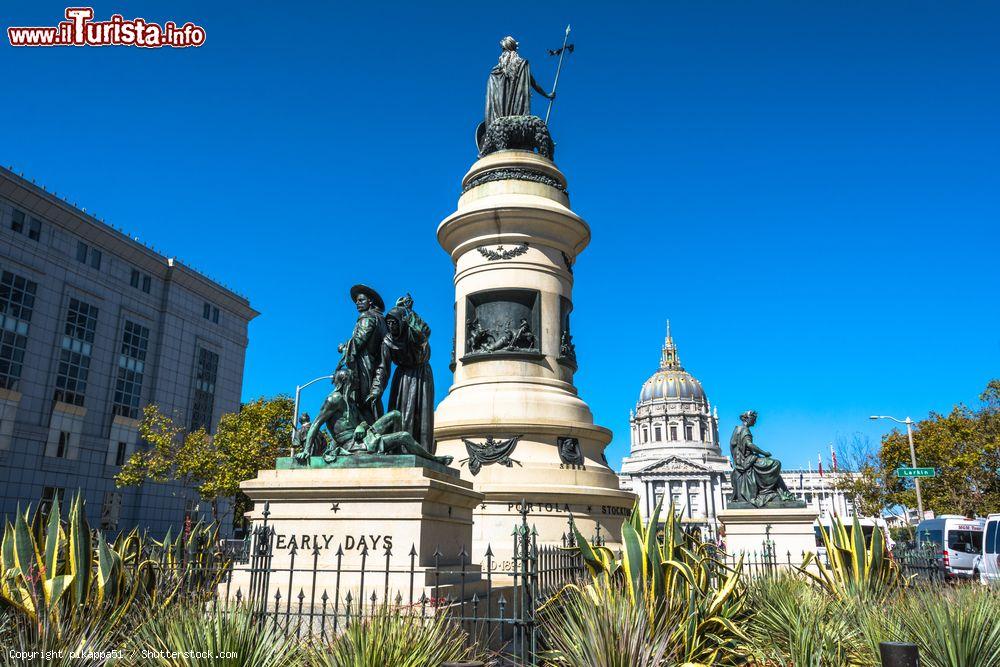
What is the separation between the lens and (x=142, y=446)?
1950 inches

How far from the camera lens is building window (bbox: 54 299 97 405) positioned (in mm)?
43844

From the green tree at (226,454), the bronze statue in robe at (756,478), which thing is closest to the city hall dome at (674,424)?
the green tree at (226,454)

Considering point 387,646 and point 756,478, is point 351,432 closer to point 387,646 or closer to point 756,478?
point 387,646

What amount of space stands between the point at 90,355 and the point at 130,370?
3.55 m

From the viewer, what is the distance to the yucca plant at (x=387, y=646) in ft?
17.3

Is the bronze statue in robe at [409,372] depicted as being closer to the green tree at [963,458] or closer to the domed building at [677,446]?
the green tree at [963,458]

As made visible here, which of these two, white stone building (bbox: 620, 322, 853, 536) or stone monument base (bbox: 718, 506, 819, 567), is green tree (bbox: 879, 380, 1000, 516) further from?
white stone building (bbox: 620, 322, 853, 536)

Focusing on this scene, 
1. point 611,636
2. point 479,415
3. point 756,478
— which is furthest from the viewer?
point 756,478

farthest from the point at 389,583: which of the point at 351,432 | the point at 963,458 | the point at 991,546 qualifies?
the point at 963,458

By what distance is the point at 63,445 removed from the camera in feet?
144

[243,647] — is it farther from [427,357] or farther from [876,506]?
[876,506]

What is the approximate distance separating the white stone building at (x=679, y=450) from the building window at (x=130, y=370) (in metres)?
103

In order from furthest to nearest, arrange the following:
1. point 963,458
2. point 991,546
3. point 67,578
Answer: point 963,458 → point 991,546 → point 67,578

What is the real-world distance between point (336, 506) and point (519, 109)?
1433 cm
